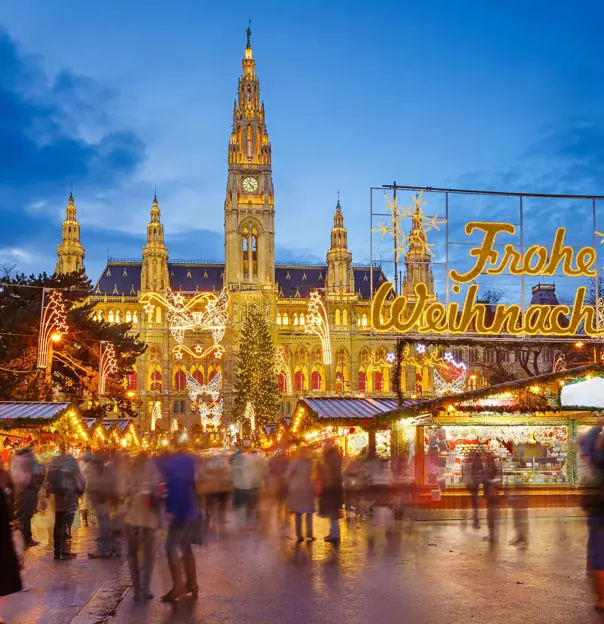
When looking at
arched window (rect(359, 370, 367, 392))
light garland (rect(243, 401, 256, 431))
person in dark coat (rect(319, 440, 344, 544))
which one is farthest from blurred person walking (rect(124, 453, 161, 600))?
arched window (rect(359, 370, 367, 392))

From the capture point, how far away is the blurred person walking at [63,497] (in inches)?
539

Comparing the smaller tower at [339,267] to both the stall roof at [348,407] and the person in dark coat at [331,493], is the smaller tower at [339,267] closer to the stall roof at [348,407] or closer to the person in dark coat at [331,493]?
the stall roof at [348,407]

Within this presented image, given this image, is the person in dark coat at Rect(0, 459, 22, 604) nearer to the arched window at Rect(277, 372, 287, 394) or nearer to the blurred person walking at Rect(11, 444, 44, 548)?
the blurred person walking at Rect(11, 444, 44, 548)

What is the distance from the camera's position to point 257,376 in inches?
3396

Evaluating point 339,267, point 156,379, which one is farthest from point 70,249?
point 339,267

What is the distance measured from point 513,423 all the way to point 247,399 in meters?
64.6

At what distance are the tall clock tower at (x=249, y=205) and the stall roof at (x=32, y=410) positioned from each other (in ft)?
245

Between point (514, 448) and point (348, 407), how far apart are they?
5094mm

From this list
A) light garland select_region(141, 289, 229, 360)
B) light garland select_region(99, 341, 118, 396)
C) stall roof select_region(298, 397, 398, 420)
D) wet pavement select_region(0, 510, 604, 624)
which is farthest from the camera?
light garland select_region(141, 289, 229, 360)

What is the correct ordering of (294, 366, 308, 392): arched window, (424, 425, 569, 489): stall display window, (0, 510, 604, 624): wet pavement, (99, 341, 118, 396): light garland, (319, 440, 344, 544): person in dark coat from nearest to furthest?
(0, 510, 604, 624): wet pavement < (319, 440, 344, 544): person in dark coat < (424, 425, 569, 489): stall display window < (99, 341, 118, 396): light garland < (294, 366, 308, 392): arched window

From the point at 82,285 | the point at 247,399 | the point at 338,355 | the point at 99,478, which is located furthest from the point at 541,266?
the point at 338,355

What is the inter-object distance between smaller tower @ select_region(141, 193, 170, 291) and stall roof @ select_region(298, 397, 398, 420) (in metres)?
78.6

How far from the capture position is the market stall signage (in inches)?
885

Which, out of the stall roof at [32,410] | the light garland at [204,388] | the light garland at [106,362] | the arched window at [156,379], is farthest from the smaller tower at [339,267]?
the stall roof at [32,410]
